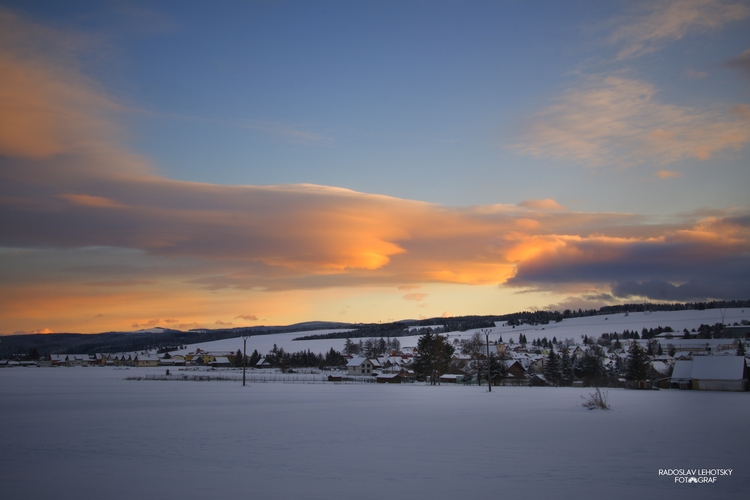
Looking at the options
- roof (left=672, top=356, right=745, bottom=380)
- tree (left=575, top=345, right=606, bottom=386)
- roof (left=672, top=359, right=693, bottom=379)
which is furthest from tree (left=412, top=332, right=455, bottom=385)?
roof (left=672, top=356, right=745, bottom=380)

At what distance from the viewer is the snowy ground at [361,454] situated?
11073 millimetres

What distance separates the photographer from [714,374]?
54656 millimetres

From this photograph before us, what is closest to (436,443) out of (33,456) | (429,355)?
(33,456)

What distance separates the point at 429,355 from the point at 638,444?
5835 cm

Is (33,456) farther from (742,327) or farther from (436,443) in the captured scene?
(742,327)

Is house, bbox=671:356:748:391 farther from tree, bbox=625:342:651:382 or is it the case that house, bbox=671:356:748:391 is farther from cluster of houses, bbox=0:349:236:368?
cluster of houses, bbox=0:349:236:368

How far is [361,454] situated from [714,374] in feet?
174

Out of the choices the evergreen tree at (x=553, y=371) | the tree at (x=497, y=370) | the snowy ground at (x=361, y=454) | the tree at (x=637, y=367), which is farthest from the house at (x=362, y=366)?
the snowy ground at (x=361, y=454)

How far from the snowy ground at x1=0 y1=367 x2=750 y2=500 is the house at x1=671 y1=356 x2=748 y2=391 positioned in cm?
3199

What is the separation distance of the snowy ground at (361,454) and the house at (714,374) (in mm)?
31991

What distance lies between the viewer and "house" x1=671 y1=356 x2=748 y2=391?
53.2 meters

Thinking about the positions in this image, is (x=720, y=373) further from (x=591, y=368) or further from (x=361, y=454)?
(x=361, y=454)

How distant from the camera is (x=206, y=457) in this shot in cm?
1441

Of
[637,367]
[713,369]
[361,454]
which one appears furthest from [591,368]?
[361,454]
